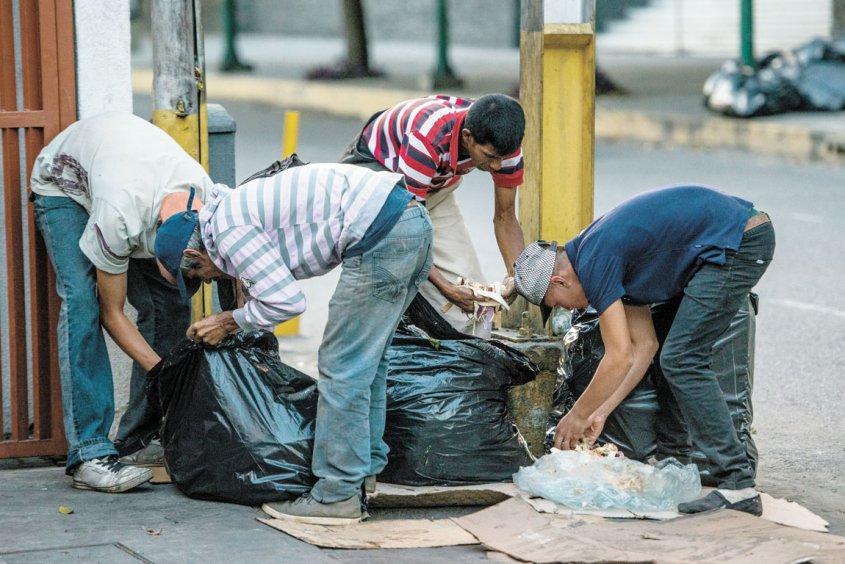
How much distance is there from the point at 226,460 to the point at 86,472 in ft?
1.64

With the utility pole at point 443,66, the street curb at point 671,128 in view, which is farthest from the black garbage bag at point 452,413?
the utility pole at point 443,66

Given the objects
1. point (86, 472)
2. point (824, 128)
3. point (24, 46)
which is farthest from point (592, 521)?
point (824, 128)

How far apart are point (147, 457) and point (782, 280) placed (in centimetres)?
476

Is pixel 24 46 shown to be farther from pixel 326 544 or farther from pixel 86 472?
pixel 326 544

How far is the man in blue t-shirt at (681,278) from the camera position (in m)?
4.02

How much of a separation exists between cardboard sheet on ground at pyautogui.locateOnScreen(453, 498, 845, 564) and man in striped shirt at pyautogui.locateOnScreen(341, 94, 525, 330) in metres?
0.81

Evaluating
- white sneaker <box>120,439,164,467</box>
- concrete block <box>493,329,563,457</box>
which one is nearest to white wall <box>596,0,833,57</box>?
concrete block <box>493,329,563,457</box>

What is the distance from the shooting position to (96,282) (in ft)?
14.0

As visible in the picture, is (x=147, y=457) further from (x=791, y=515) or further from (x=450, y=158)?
(x=791, y=515)

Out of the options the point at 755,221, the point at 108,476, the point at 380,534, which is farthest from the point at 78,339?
the point at 755,221

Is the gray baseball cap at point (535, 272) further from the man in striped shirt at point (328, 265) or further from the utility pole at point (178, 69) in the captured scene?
the utility pole at point (178, 69)

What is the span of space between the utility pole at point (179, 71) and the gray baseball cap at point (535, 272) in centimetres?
143

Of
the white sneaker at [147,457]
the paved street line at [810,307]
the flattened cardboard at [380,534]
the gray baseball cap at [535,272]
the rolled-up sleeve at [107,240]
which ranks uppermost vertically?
the rolled-up sleeve at [107,240]

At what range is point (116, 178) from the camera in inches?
159
